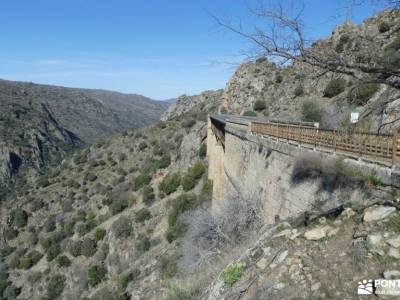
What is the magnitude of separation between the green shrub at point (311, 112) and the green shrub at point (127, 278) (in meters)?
18.1

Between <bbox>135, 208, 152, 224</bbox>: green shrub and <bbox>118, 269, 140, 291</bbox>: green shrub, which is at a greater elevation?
<bbox>135, 208, 152, 224</bbox>: green shrub

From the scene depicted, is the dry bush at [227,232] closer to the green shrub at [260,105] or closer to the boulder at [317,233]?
the boulder at [317,233]

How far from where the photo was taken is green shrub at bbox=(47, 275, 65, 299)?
109 ft

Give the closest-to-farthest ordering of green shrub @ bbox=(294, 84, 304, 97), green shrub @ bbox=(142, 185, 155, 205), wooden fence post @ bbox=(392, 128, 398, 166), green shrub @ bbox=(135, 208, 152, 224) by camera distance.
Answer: wooden fence post @ bbox=(392, 128, 398, 166), green shrub @ bbox=(135, 208, 152, 224), green shrub @ bbox=(142, 185, 155, 205), green shrub @ bbox=(294, 84, 304, 97)

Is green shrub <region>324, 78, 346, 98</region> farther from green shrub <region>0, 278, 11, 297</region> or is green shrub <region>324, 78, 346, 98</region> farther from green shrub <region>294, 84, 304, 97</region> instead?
green shrub <region>0, 278, 11, 297</region>

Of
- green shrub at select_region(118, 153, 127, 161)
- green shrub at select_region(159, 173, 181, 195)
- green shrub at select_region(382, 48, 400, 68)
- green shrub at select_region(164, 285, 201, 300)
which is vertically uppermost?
green shrub at select_region(382, 48, 400, 68)

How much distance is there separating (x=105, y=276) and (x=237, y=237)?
70.6 ft

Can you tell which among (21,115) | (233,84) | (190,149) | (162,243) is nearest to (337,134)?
(162,243)

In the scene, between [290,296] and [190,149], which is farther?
[190,149]

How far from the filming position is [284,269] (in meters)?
5.72

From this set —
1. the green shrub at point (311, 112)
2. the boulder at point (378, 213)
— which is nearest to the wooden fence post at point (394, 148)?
the boulder at point (378, 213)

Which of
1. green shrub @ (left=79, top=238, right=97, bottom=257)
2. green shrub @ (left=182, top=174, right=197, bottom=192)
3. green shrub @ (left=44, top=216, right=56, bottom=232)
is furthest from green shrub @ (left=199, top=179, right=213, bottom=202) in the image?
green shrub @ (left=44, top=216, right=56, bottom=232)

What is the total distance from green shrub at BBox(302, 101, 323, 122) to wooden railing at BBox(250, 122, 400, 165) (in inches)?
746

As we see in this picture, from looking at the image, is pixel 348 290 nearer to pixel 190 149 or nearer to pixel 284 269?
pixel 284 269
